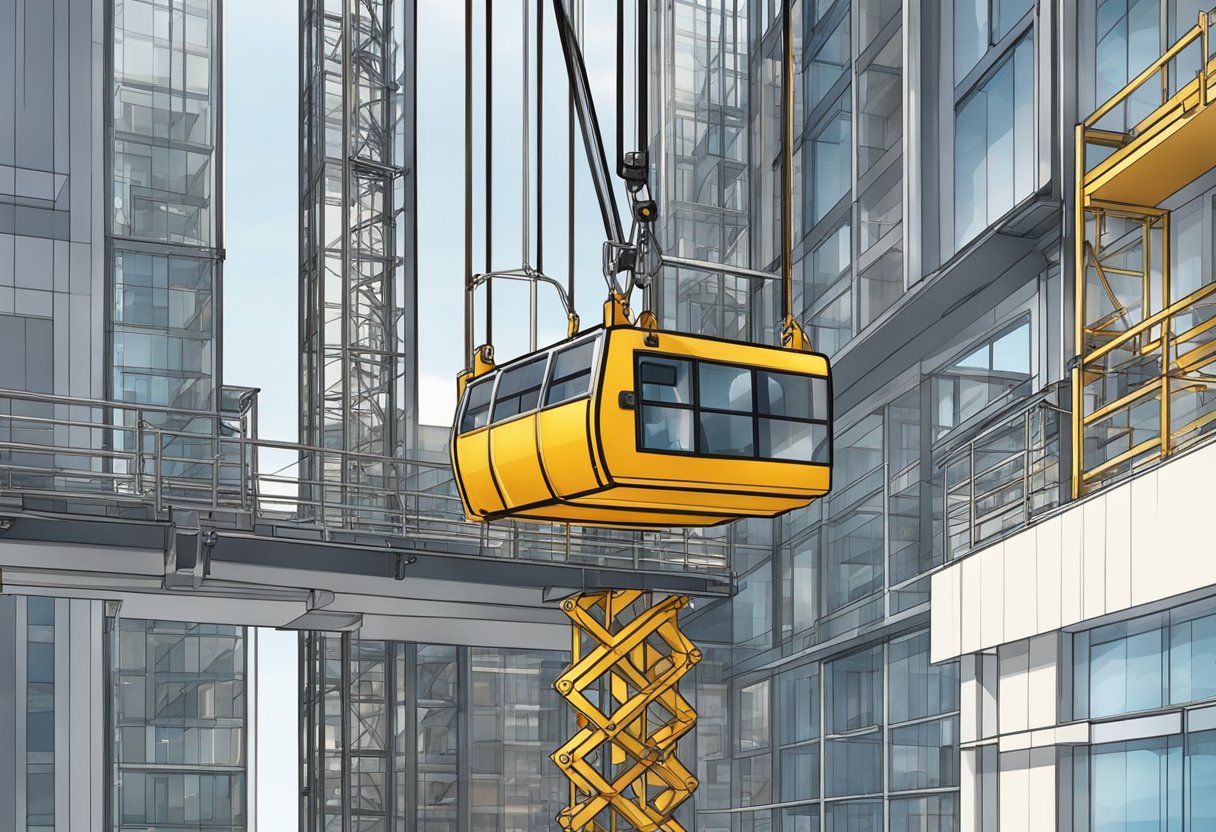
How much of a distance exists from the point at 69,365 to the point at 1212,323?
19.6 metres

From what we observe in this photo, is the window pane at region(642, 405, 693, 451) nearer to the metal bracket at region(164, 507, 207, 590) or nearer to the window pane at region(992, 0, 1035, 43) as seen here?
the window pane at region(992, 0, 1035, 43)

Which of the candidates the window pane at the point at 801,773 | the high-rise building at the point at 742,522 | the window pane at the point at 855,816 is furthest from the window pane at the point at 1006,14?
the window pane at the point at 801,773

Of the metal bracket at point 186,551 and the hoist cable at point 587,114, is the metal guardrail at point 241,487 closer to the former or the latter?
the metal bracket at point 186,551

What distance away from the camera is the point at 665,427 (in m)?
9.75

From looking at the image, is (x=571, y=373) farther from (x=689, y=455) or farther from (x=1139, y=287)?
(x=1139, y=287)

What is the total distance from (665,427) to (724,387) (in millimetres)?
685

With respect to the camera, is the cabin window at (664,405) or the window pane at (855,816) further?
the window pane at (855,816)

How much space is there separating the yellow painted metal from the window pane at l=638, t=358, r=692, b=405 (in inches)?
483

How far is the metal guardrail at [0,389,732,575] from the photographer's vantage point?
60.8 feet

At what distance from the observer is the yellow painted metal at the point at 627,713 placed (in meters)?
21.9

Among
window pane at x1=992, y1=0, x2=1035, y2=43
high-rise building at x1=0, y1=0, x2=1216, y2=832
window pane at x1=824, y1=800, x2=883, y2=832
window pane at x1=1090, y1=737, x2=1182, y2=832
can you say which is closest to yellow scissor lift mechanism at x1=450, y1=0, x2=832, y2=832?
high-rise building at x1=0, y1=0, x2=1216, y2=832

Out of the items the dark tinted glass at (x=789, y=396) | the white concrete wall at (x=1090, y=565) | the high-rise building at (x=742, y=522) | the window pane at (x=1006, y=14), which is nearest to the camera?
the white concrete wall at (x=1090, y=565)

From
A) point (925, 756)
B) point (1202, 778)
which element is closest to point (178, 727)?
point (925, 756)

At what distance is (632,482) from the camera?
31.8 ft
